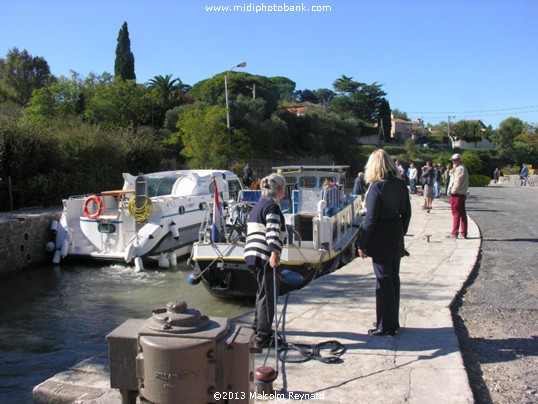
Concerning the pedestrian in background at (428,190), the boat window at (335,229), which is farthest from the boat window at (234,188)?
the boat window at (335,229)

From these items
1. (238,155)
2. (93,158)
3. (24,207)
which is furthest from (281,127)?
(24,207)

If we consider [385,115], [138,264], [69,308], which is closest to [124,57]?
[138,264]

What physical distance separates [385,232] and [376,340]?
98 centimetres

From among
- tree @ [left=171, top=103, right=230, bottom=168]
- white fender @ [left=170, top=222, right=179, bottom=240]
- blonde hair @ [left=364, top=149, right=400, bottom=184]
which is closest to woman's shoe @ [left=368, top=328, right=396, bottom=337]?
blonde hair @ [left=364, top=149, right=400, bottom=184]

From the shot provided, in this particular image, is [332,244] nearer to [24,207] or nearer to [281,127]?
[24,207]

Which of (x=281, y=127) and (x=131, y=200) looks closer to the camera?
(x=131, y=200)

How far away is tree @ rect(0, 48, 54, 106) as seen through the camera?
4470 centimetres

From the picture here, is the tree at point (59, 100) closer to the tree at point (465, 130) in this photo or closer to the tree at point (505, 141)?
the tree at point (505, 141)

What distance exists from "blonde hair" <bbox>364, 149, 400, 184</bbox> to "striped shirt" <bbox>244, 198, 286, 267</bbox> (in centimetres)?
92

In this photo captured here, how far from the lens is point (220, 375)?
2.66 m

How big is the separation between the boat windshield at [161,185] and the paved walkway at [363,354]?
35.9 feet

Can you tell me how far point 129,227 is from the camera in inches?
569

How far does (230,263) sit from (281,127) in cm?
3536

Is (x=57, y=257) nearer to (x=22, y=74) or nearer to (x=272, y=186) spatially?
(x=272, y=186)
